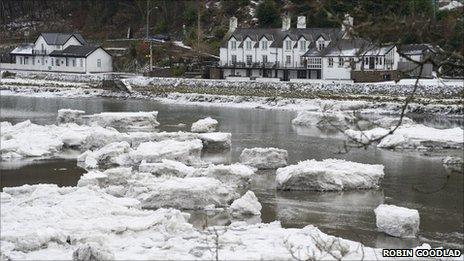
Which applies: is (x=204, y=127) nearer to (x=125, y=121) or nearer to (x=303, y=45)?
(x=125, y=121)

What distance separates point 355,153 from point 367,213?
954 cm

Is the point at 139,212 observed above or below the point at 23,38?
below

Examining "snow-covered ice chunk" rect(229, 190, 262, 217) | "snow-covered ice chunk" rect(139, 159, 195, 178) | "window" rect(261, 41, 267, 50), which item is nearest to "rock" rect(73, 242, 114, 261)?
"snow-covered ice chunk" rect(229, 190, 262, 217)

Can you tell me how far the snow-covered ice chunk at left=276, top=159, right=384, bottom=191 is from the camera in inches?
725

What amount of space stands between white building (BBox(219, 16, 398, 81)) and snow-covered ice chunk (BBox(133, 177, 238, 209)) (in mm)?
39301

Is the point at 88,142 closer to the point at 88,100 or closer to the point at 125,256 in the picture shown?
the point at 125,256

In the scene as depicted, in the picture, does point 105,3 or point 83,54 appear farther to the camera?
point 105,3

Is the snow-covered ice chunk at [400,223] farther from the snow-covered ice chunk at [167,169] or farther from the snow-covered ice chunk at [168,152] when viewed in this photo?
the snow-covered ice chunk at [168,152]

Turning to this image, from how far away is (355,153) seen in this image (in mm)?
25078

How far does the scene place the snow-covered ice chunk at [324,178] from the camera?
18.4 m

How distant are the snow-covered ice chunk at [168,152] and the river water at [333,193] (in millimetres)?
1138

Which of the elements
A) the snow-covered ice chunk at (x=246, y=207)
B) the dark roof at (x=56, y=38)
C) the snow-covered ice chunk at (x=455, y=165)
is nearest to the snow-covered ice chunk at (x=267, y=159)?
the snow-covered ice chunk at (x=455, y=165)

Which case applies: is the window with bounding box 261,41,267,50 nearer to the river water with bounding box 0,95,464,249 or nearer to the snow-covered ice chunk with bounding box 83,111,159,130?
the river water with bounding box 0,95,464,249

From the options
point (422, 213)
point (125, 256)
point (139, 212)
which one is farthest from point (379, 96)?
point (125, 256)
